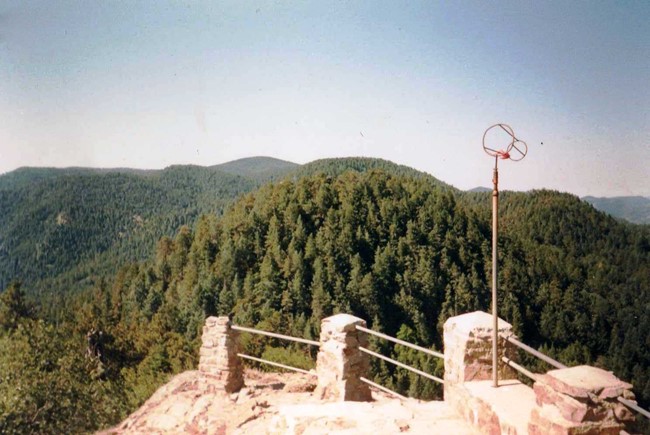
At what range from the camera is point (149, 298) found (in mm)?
61625

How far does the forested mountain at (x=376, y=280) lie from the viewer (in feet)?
180

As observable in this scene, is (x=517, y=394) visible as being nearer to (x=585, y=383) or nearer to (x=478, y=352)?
(x=478, y=352)

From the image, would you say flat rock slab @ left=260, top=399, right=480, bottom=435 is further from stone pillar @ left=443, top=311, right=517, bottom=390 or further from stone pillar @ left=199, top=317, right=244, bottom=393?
stone pillar @ left=199, top=317, right=244, bottom=393

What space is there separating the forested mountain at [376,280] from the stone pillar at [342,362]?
27.6 m

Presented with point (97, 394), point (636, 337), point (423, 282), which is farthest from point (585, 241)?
point (97, 394)

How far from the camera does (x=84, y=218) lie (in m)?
97.4

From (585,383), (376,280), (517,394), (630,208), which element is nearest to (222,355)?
(517,394)

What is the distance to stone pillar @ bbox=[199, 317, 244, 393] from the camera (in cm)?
904

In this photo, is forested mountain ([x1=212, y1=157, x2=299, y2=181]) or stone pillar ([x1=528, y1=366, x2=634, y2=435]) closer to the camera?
stone pillar ([x1=528, y1=366, x2=634, y2=435])

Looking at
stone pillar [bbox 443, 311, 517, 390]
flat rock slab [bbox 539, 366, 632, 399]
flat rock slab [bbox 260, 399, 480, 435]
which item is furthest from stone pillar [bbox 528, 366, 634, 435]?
stone pillar [bbox 443, 311, 517, 390]

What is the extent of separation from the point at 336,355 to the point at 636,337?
7842 cm

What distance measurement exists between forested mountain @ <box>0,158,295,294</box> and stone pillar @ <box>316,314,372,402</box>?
44.9m

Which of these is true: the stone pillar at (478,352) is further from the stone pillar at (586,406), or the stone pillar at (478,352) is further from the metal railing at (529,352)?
the stone pillar at (586,406)

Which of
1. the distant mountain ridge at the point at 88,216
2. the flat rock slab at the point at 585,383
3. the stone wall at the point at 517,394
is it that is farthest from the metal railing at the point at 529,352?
the distant mountain ridge at the point at 88,216
